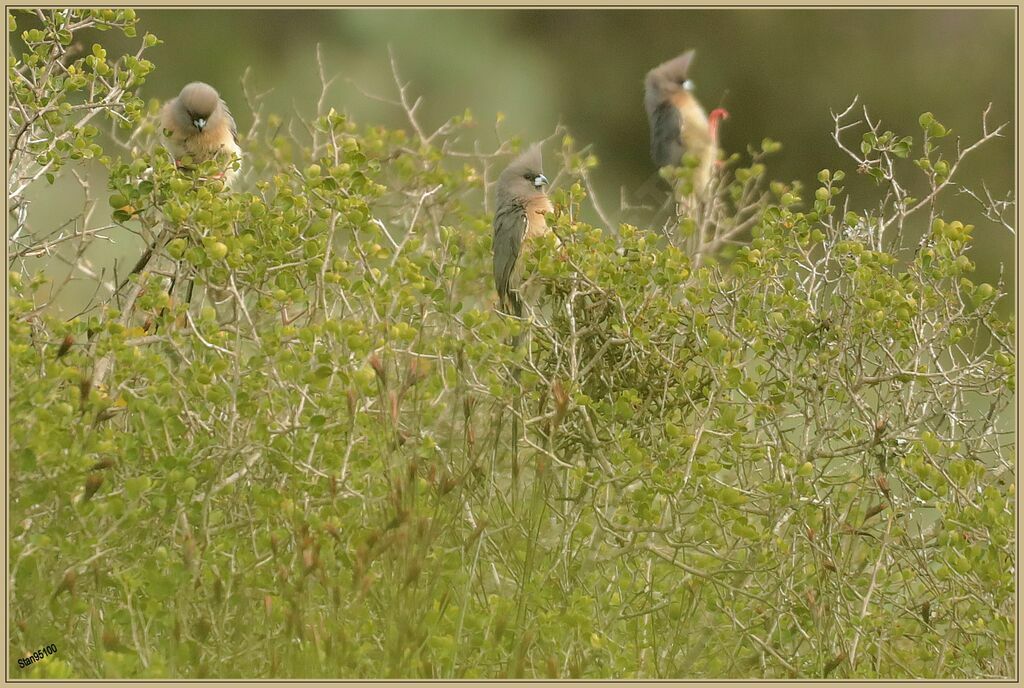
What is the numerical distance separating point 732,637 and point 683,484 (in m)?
0.60

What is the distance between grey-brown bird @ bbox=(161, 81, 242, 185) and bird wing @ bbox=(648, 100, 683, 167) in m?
2.82

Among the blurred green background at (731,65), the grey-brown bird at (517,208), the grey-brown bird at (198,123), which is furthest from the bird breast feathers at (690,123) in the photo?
the blurred green background at (731,65)

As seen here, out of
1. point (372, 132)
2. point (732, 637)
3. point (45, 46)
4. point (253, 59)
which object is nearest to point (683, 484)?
point (732, 637)

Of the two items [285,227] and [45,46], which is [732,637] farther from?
[45,46]

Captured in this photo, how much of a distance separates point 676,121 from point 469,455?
4.41 metres

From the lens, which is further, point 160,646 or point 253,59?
point 253,59

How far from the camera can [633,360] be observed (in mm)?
3580

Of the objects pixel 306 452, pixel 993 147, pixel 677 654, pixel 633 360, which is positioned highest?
pixel 306 452

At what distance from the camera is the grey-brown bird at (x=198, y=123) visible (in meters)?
4.91

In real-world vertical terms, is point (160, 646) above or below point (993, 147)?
above

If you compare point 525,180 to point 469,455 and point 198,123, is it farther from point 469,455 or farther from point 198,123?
point 469,455

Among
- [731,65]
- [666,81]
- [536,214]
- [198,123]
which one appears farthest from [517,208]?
[731,65]

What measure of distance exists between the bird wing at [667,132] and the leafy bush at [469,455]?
10.4ft

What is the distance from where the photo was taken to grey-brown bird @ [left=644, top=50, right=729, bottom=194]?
6.89 meters
